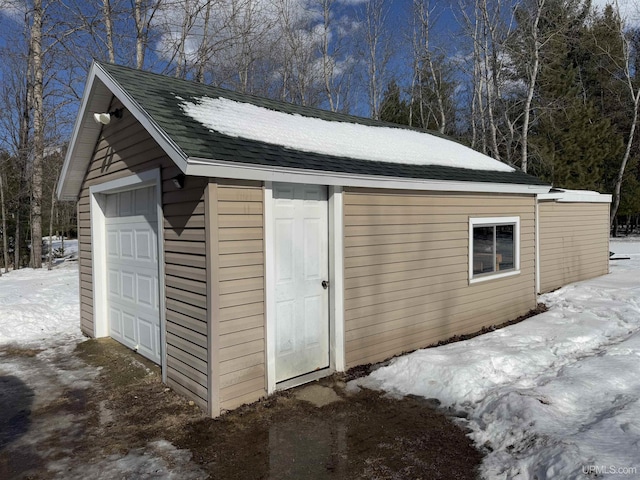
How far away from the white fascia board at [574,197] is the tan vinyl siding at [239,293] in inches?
306

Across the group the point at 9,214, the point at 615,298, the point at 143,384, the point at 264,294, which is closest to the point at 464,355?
the point at 264,294

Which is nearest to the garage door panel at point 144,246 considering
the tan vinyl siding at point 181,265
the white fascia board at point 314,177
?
the tan vinyl siding at point 181,265

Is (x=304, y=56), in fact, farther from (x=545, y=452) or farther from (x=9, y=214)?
(x=545, y=452)

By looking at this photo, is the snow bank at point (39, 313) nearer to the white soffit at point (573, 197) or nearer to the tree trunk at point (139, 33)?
the tree trunk at point (139, 33)

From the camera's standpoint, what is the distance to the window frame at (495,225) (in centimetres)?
688

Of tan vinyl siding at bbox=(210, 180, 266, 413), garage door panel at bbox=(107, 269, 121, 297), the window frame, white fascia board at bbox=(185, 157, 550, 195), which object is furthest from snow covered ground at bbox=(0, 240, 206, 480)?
the window frame

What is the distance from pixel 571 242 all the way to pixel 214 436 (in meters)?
10.6

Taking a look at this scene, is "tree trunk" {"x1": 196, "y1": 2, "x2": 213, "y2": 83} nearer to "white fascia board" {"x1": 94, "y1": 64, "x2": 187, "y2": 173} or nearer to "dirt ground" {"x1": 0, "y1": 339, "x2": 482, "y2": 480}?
"white fascia board" {"x1": 94, "y1": 64, "x2": 187, "y2": 173}

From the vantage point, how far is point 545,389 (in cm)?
425

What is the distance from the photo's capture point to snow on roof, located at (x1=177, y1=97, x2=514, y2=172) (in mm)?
5008

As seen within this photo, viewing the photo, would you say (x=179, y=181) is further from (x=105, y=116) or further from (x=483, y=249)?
(x=483, y=249)

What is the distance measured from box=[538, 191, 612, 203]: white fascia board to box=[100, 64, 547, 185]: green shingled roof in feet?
12.4

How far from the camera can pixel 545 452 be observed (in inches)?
122

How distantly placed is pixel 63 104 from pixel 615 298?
17709mm
